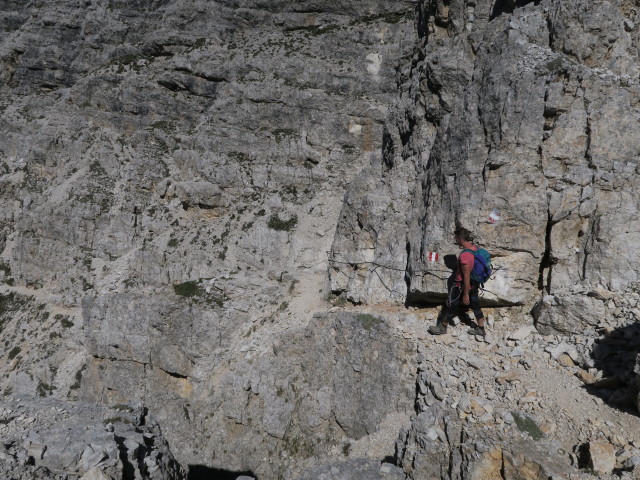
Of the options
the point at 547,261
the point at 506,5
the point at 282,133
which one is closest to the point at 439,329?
the point at 547,261

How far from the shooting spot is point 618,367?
8.56 m

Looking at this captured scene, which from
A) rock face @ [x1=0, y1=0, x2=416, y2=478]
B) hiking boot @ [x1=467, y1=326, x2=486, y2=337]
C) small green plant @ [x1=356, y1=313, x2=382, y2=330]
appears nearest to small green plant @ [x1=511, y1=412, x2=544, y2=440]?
hiking boot @ [x1=467, y1=326, x2=486, y2=337]

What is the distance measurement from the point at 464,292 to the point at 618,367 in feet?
11.2

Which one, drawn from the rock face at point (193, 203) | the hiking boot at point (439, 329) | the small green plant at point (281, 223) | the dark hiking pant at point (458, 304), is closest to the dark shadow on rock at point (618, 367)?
the dark hiking pant at point (458, 304)

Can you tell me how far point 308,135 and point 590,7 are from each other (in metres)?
21.1

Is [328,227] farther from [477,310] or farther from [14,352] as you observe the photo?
[14,352]

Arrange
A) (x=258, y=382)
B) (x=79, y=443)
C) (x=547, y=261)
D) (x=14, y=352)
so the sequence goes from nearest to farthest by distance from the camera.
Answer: (x=79, y=443) → (x=547, y=261) → (x=258, y=382) → (x=14, y=352)

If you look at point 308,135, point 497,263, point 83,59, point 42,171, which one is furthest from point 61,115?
point 497,263

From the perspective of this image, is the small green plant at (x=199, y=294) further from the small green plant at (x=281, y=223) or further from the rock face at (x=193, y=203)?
the small green plant at (x=281, y=223)

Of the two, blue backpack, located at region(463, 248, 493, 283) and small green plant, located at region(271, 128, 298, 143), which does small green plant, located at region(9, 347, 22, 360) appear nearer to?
small green plant, located at region(271, 128, 298, 143)

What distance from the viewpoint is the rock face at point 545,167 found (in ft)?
35.6

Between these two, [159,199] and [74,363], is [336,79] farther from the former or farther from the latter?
[74,363]

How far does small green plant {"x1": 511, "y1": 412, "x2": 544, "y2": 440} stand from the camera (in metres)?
7.73

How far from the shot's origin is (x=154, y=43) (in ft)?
127
